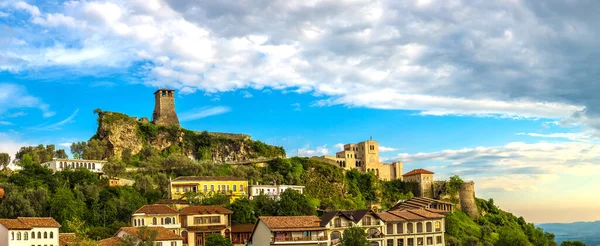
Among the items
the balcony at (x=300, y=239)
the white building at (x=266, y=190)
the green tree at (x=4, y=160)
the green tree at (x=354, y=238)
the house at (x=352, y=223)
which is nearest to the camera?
the green tree at (x=354, y=238)

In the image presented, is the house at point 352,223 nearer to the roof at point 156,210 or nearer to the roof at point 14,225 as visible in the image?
the roof at point 156,210

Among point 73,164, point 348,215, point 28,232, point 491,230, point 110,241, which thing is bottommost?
point 491,230

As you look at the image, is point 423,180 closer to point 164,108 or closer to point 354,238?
point 164,108

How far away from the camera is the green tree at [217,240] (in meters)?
64.7

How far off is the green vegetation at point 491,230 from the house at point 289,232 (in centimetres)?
2264

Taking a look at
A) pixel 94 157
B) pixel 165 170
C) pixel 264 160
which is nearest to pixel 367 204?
pixel 264 160

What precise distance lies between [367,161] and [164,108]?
124 feet

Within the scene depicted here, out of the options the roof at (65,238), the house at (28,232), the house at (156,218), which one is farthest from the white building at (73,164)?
the house at (28,232)

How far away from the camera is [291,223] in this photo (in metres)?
64.8

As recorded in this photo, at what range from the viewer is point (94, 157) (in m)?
93.6

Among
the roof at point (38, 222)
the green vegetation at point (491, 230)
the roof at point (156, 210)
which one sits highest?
the roof at point (156, 210)

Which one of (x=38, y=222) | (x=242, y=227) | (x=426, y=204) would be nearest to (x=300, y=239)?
(x=242, y=227)

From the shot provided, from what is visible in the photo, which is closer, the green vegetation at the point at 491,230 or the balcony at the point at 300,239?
the balcony at the point at 300,239

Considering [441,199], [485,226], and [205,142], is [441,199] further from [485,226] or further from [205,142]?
[205,142]
